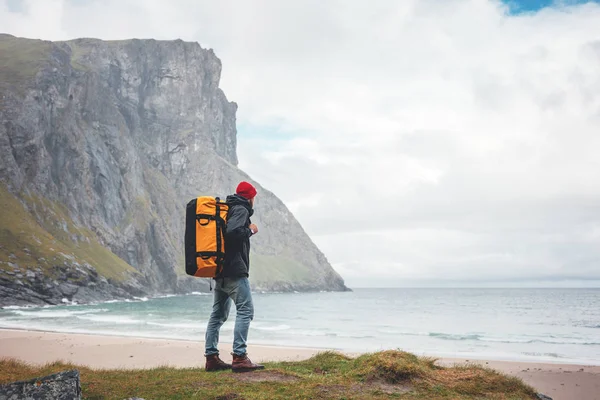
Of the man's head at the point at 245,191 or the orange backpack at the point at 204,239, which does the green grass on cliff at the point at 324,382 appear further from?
the man's head at the point at 245,191

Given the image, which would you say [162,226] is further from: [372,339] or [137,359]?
[137,359]

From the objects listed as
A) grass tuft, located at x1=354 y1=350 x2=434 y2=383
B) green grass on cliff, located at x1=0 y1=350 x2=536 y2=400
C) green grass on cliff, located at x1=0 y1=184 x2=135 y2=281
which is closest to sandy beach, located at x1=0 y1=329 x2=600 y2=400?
green grass on cliff, located at x1=0 y1=350 x2=536 y2=400

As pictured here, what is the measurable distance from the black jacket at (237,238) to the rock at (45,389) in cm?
328

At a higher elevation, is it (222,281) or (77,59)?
(77,59)

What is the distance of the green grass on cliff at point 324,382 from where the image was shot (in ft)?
21.0

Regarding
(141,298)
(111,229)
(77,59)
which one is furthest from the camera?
(77,59)

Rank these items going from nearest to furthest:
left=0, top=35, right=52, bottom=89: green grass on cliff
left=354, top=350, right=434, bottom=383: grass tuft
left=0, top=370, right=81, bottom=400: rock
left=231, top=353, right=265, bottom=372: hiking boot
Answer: left=0, top=370, right=81, bottom=400: rock → left=354, top=350, right=434, bottom=383: grass tuft → left=231, top=353, right=265, bottom=372: hiking boot → left=0, top=35, right=52, bottom=89: green grass on cliff

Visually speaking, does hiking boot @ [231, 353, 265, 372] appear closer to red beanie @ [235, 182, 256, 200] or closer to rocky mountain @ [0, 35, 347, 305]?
red beanie @ [235, 182, 256, 200]

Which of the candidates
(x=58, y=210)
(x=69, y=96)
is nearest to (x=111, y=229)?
(x=58, y=210)

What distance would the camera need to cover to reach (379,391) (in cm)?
668

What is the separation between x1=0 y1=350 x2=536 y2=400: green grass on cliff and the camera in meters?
6.39

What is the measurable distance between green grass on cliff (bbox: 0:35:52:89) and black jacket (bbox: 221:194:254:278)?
136m

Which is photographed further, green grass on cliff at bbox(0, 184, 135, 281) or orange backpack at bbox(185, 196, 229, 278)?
green grass on cliff at bbox(0, 184, 135, 281)

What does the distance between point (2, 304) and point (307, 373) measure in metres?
70.7
